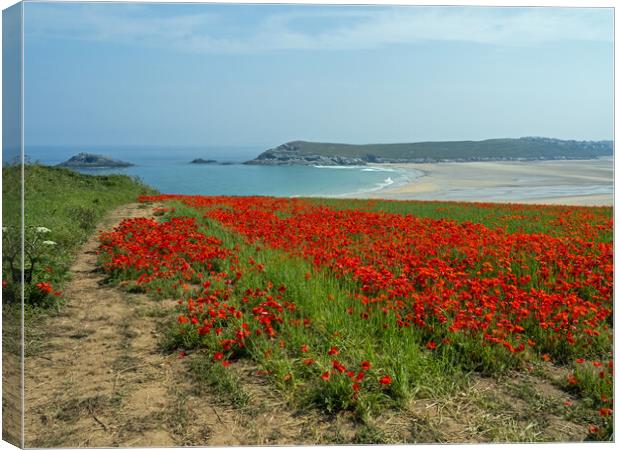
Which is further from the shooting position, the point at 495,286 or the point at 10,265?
the point at 495,286

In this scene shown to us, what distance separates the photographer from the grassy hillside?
227 inches

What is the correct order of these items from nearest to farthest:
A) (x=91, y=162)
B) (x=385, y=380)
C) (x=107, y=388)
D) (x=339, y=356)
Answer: (x=385, y=380), (x=107, y=388), (x=339, y=356), (x=91, y=162)

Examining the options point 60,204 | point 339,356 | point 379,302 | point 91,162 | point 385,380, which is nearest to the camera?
point 385,380

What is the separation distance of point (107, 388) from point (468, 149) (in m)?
4.02

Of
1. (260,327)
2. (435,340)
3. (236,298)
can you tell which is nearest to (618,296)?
(435,340)

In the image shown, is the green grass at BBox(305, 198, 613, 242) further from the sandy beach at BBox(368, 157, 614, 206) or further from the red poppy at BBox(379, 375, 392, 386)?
the red poppy at BBox(379, 375, 392, 386)

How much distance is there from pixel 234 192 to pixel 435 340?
2.99m

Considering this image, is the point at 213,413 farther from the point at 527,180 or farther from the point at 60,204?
the point at 527,180

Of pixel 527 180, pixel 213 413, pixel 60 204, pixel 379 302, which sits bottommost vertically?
pixel 213 413

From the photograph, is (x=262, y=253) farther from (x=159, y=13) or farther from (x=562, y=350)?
(x=562, y=350)

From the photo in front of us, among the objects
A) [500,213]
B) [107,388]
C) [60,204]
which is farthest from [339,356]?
[500,213]

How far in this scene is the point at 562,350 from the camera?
486 centimetres

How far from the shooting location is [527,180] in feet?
24.5

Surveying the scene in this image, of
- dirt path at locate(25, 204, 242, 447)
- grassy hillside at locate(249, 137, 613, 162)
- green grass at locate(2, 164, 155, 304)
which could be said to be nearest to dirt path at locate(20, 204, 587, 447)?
dirt path at locate(25, 204, 242, 447)
